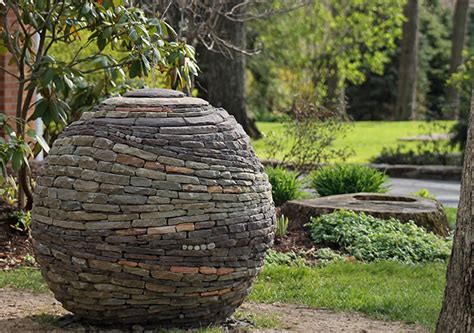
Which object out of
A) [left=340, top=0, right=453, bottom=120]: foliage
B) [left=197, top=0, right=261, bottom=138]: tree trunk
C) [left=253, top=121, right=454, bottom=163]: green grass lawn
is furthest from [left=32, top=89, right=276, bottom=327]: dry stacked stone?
[left=340, top=0, right=453, bottom=120]: foliage

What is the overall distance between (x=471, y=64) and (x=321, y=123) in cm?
561

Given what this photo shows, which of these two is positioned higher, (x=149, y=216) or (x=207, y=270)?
(x=149, y=216)

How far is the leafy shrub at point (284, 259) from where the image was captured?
9.13m

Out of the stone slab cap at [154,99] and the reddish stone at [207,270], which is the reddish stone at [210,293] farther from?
the stone slab cap at [154,99]

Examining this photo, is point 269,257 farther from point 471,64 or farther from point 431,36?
point 431,36

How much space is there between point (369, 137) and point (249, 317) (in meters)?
19.9

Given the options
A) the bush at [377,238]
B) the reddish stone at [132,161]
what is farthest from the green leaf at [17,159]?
the bush at [377,238]

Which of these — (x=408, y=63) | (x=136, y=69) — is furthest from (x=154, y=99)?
(x=408, y=63)

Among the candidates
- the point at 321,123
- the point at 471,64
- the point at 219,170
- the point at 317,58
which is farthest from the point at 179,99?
the point at 317,58

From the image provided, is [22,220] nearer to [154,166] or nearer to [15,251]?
[15,251]

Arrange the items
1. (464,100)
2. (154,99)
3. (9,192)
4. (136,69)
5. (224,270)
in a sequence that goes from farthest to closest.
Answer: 1. (464,100)
2. (9,192)
3. (136,69)
4. (154,99)
5. (224,270)

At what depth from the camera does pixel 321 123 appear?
1485 centimetres

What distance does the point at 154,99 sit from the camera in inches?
241

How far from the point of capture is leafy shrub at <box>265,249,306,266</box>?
9.13m
